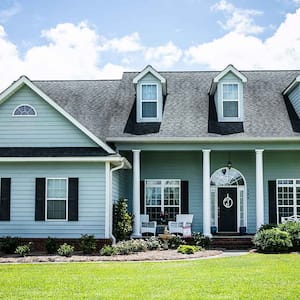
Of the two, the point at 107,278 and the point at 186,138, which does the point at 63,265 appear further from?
the point at 186,138

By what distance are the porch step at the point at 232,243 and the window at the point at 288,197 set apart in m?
2.71

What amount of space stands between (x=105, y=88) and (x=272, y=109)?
7878 millimetres

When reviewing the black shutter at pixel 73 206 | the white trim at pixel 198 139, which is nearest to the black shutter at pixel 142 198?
the white trim at pixel 198 139

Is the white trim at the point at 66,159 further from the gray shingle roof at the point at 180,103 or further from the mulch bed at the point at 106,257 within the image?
the mulch bed at the point at 106,257

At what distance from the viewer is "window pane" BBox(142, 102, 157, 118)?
24531mm

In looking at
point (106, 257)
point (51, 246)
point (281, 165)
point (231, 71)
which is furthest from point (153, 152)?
point (106, 257)

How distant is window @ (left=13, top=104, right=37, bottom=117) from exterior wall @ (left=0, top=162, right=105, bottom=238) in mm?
1844

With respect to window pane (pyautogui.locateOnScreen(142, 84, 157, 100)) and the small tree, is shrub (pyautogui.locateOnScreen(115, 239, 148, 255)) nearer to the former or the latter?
the small tree

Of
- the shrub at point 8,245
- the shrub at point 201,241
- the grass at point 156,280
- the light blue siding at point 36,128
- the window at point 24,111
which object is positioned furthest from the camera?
the shrub at point 201,241

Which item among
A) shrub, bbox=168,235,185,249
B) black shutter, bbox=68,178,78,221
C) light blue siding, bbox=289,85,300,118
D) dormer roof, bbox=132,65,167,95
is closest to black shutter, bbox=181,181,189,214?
shrub, bbox=168,235,185,249

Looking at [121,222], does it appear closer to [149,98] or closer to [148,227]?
[148,227]

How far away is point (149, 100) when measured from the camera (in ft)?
80.6

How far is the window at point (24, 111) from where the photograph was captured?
2136 centimetres

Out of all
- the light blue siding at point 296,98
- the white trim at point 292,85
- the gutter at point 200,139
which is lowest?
the gutter at point 200,139
